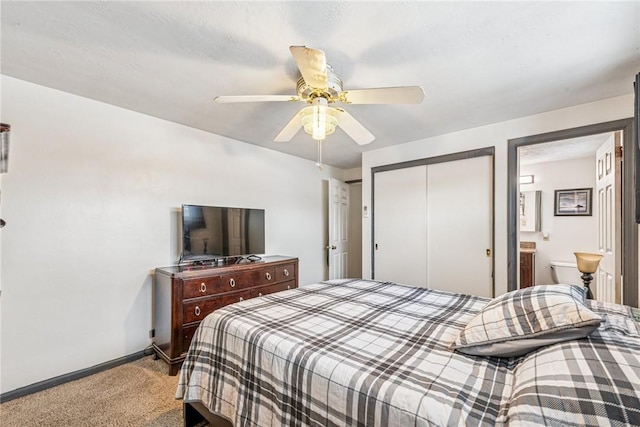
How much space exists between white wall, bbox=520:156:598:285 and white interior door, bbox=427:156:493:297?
238 centimetres

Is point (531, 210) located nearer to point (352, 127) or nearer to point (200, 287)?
point (352, 127)

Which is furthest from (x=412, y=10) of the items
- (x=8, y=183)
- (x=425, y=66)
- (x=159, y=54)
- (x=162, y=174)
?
(x=8, y=183)

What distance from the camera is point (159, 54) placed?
1.70 metres

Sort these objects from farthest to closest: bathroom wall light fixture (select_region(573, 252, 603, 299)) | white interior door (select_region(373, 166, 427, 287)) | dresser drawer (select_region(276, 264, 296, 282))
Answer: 1. white interior door (select_region(373, 166, 427, 287))
2. dresser drawer (select_region(276, 264, 296, 282))
3. bathroom wall light fixture (select_region(573, 252, 603, 299))

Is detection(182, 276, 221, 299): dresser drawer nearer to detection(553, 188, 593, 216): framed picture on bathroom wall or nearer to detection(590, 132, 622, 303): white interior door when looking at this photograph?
detection(590, 132, 622, 303): white interior door

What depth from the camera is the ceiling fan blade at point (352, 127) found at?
6.28 feet

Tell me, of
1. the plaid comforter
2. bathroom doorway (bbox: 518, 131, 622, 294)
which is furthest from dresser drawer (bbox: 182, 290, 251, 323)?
bathroom doorway (bbox: 518, 131, 622, 294)

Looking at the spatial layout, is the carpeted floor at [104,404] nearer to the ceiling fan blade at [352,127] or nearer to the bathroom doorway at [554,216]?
the ceiling fan blade at [352,127]

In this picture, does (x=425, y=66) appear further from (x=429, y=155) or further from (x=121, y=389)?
(x=121, y=389)

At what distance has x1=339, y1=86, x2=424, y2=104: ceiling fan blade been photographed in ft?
5.01

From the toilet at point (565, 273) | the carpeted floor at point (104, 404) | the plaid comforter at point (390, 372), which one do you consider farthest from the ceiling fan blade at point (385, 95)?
the toilet at point (565, 273)

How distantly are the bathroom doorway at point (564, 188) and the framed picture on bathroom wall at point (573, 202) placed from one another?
5 cm

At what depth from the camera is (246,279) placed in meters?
2.85

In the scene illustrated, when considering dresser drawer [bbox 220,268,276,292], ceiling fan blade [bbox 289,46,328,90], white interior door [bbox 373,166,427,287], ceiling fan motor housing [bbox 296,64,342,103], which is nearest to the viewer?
ceiling fan blade [bbox 289,46,328,90]
